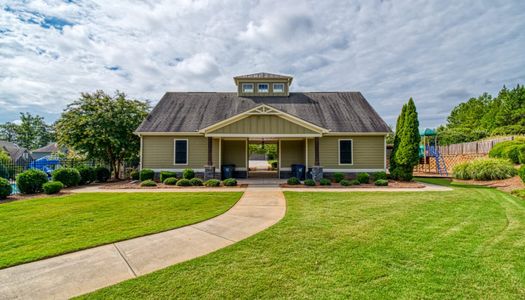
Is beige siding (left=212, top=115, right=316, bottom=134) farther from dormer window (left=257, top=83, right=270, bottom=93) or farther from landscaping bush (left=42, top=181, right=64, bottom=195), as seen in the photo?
landscaping bush (left=42, top=181, right=64, bottom=195)

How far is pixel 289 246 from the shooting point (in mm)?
4285

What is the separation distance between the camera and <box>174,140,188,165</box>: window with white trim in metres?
14.9

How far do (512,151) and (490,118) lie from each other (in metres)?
34.8

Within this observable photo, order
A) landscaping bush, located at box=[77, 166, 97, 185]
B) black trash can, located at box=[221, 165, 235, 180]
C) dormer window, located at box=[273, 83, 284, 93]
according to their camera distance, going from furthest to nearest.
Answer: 1. dormer window, located at box=[273, 83, 284, 93]
2. black trash can, located at box=[221, 165, 235, 180]
3. landscaping bush, located at box=[77, 166, 97, 185]

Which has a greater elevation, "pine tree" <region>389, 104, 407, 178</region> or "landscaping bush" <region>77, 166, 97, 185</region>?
"pine tree" <region>389, 104, 407, 178</region>

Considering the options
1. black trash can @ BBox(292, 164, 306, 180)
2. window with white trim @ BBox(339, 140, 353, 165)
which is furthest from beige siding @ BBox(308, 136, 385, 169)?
black trash can @ BBox(292, 164, 306, 180)

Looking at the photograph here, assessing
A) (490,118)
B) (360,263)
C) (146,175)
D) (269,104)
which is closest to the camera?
(360,263)

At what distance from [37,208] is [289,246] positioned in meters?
7.96

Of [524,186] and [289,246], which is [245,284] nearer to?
[289,246]

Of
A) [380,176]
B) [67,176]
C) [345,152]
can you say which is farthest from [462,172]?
[67,176]

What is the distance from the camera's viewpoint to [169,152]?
14.9 meters

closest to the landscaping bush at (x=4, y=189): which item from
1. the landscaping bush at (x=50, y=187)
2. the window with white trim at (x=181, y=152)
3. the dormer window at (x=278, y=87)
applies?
the landscaping bush at (x=50, y=187)

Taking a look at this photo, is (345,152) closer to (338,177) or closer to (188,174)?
(338,177)

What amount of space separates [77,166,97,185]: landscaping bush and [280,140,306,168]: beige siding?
36.9 feet
